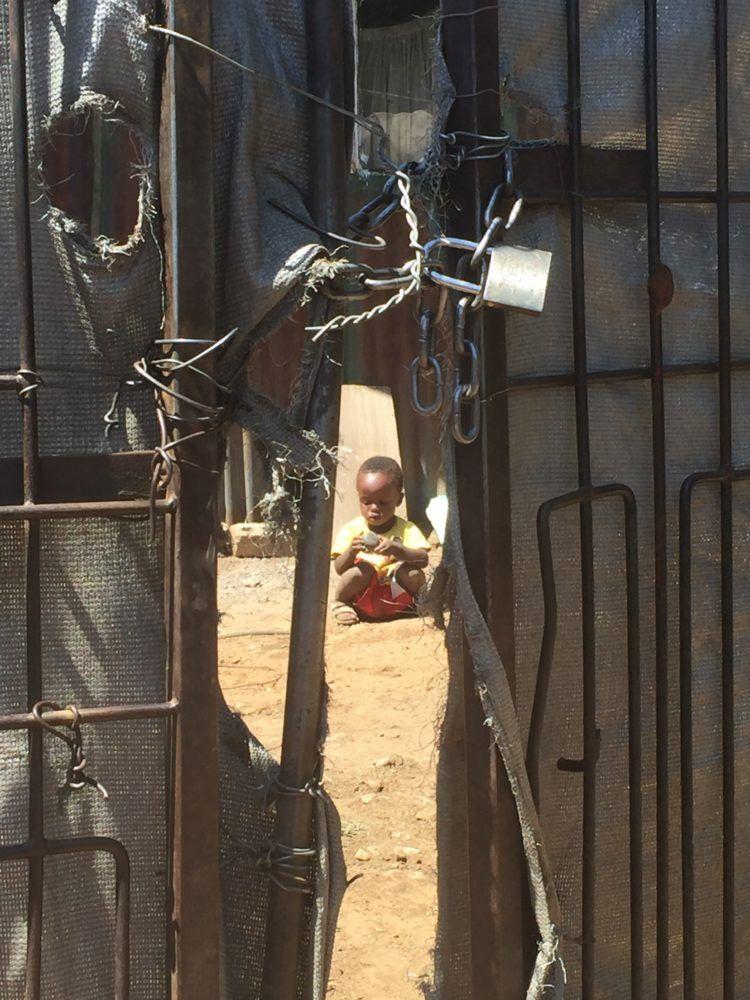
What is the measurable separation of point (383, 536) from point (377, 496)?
273 mm

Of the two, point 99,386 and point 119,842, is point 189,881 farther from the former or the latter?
point 99,386

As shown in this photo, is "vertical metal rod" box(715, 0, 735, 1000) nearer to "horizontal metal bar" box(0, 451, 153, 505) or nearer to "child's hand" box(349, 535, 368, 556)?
"horizontal metal bar" box(0, 451, 153, 505)

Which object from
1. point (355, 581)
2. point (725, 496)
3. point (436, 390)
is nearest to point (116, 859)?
point (436, 390)

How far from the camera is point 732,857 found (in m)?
2.28

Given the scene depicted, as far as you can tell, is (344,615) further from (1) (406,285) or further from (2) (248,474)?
(1) (406,285)

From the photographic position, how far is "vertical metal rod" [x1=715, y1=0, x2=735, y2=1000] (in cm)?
217

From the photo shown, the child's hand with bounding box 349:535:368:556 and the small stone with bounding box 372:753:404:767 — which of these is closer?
the small stone with bounding box 372:753:404:767

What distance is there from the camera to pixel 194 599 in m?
1.80

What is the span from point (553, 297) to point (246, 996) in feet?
4.44

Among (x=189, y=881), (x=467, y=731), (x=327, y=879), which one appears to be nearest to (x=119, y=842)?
(x=189, y=881)

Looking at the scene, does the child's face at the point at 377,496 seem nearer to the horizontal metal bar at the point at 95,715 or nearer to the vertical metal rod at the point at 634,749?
the vertical metal rod at the point at 634,749

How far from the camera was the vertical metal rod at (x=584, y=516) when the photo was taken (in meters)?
2.05

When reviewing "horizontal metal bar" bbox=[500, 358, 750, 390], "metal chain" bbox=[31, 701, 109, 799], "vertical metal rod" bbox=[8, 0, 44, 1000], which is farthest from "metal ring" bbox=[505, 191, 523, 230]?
"metal chain" bbox=[31, 701, 109, 799]

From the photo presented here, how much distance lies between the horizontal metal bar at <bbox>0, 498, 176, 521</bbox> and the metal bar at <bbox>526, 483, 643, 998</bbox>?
685 millimetres
